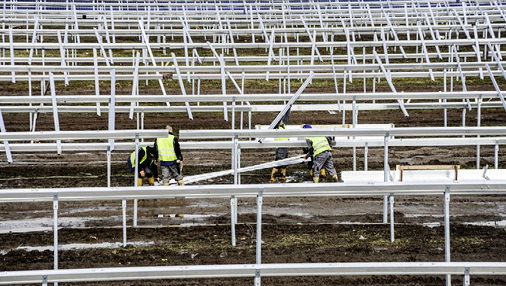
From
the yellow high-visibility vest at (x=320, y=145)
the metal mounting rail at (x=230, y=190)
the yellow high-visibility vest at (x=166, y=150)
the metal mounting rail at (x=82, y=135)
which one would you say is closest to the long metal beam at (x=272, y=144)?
the yellow high-visibility vest at (x=166, y=150)

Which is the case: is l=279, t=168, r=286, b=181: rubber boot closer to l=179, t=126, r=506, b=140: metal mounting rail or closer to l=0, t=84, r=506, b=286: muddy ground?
l=0, t=84, r=506, b=286: muddy ground

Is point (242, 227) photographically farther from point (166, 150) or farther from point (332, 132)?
point (166, 150)

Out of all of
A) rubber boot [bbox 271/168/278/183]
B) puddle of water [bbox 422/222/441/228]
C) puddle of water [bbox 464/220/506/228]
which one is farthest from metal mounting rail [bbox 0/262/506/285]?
rubber boot [bbox 271/168/278/183]

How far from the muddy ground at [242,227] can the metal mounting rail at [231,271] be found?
1446 mm

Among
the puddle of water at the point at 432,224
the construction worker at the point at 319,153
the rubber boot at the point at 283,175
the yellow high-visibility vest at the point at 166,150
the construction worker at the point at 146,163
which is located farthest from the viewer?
the rubber boot at the point at 283,175

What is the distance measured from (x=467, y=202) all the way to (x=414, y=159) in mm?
3052

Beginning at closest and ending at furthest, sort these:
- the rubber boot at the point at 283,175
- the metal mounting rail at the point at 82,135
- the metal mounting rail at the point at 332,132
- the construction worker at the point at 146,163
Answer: the metal mounting rail at the point at 82,135
the metal mounting rail at the point at 332,132
the construction worker at the point at 146,163
the rubber boot at the point at 283,175

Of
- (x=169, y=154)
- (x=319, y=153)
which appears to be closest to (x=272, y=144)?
(x=319, y=153)

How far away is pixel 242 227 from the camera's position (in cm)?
1159

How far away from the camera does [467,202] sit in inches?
509

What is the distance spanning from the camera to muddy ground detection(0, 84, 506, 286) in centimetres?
1022

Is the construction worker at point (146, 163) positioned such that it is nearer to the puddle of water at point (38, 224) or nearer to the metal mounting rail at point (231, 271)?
the puddle of water at point (38, 224)

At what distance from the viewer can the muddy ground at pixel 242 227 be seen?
33.5 feet

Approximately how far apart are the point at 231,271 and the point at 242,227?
3.65m
